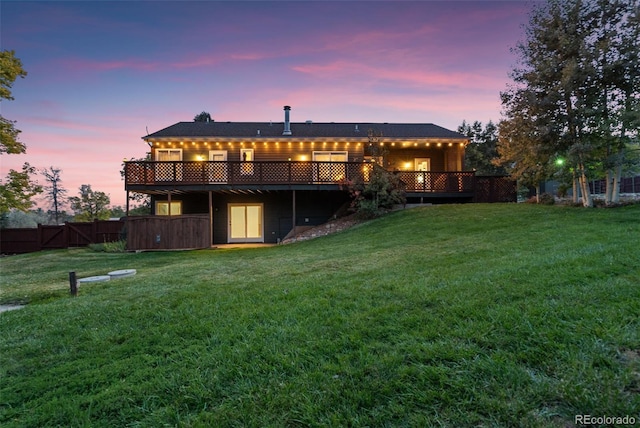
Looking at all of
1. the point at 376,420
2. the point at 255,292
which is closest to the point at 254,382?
the point at 376,420

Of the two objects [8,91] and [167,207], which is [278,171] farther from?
[8,91]

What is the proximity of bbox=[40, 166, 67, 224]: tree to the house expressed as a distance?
65.6 ft

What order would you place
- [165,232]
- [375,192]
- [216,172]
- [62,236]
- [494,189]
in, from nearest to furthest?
[165,232] < [375,192] < [216,172] < [494,189] < [62,236]

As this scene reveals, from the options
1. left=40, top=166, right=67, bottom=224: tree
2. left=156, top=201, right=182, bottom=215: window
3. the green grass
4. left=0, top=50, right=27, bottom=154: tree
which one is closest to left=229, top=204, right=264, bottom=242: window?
left=156, top=201, right=182, bottom=215: window

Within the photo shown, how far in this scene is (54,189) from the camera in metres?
29.0

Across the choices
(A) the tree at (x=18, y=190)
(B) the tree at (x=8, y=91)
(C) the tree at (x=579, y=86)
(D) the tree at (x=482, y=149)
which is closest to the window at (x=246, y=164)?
(A) the tree at (x=18, y=190)

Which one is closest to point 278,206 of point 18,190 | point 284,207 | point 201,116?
point 284,207

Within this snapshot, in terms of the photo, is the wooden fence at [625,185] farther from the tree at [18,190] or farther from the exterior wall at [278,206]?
the tree at [18,190]

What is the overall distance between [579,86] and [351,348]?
1327 cm

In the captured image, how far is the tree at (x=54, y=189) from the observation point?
2847cm

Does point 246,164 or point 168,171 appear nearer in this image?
point 168,171

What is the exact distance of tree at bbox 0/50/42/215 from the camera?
1291 cm

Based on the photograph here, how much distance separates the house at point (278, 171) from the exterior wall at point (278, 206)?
0.18ft

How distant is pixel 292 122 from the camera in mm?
20766
